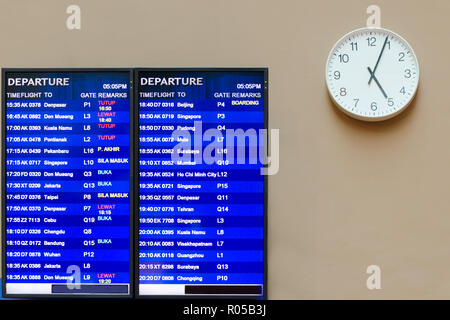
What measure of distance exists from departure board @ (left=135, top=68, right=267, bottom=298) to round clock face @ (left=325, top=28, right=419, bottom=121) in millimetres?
321

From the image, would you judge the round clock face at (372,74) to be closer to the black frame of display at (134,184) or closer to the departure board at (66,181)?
the black frame of display at (134,184)

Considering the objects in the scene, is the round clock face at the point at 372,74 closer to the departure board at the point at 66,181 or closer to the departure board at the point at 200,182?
the departure board at the point at 200,182

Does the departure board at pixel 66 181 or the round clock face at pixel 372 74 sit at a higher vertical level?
the round clock face at pixel 372 74

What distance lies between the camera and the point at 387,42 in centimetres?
221

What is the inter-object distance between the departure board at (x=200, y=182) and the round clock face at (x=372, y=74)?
32cm

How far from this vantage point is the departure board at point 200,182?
7.32ft

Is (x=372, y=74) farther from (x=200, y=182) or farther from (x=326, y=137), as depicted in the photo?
(x=200, y=182)

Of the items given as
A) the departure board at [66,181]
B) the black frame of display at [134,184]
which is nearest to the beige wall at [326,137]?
Answer: the black frame of display at [134,184]

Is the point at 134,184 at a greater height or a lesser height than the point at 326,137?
lesser

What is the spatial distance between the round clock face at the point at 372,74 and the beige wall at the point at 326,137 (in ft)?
0.20

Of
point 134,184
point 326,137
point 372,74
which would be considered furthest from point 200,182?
point 372,74

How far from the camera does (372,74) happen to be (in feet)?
7.23

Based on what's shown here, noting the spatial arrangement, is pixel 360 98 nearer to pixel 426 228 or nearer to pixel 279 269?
pixel 426 228

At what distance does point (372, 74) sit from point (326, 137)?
322mm
